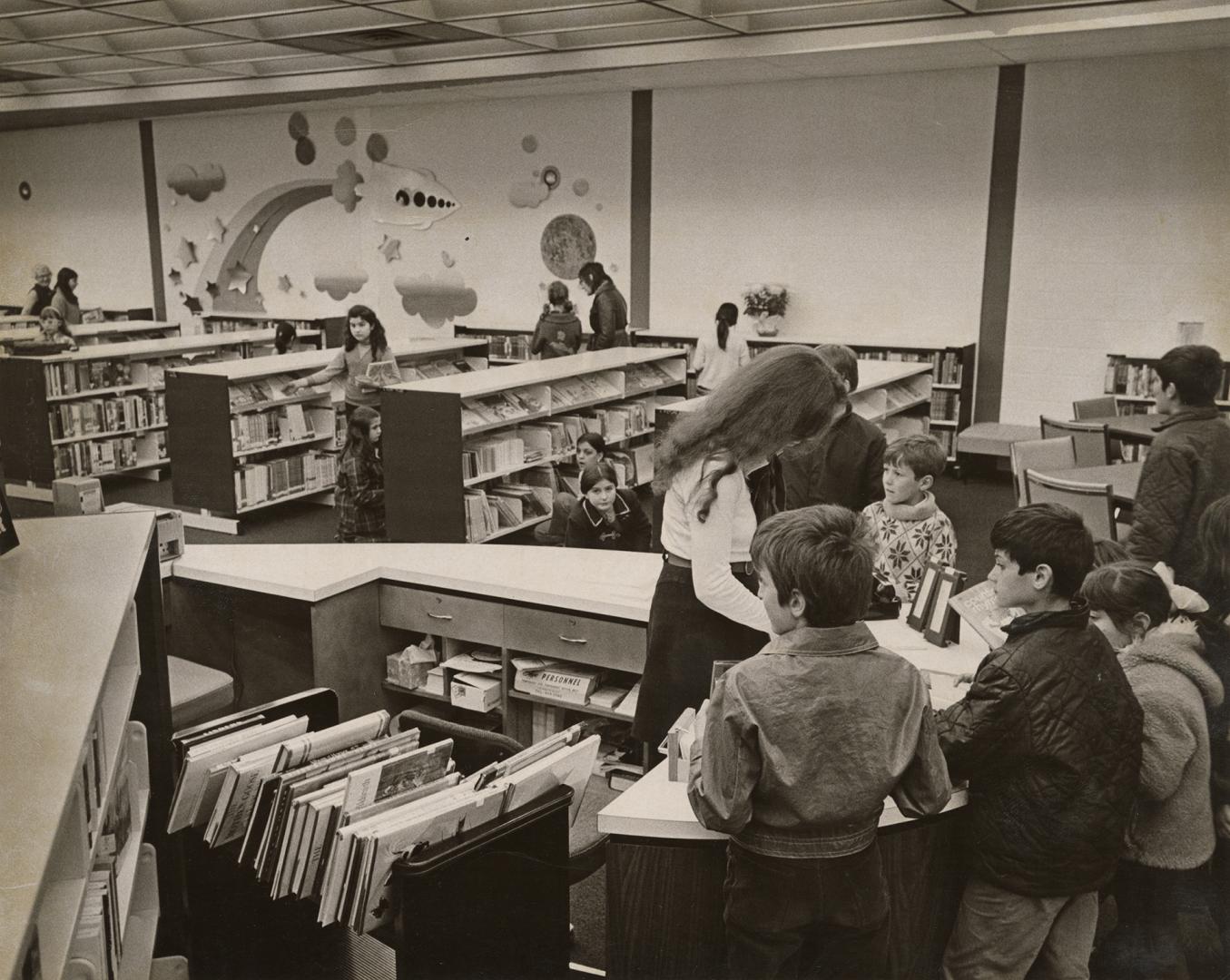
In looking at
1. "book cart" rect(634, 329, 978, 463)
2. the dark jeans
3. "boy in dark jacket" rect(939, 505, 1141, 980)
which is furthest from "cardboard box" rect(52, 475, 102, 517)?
"book cart" rect(634, 329, 978, 463)

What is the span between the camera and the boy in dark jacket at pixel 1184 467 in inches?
159

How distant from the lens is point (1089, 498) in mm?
4828

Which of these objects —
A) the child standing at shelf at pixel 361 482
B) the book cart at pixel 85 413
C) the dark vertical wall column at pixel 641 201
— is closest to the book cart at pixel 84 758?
the child standing at shelf at pixel 361 482

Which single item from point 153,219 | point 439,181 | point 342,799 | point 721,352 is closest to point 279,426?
point 721,352

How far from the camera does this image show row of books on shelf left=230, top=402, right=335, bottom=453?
8297mm

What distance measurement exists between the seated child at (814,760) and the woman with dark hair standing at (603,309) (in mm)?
7479

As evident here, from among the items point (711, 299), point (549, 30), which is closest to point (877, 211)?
point (711, 299)

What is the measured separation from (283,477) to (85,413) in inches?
81.0

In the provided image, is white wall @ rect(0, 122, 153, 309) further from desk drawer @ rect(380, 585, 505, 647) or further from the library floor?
desk drawer @ rect(380, 585, 505, 647)

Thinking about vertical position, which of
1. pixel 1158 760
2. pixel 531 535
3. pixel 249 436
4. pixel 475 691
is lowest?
pixel 531 535

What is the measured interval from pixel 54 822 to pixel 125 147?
52.4 ft

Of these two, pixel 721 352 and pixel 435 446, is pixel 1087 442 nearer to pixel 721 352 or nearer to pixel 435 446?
pixel 721 352

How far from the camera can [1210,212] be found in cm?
884

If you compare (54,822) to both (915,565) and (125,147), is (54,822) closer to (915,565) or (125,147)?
(915,565)
